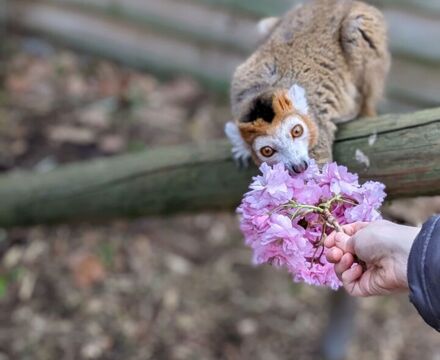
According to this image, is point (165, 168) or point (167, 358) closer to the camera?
point (165, 168)

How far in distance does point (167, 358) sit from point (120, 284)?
588 mm

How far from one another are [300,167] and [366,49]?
34.9 inches

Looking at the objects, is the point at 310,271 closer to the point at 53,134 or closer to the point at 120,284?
the point at 120,284

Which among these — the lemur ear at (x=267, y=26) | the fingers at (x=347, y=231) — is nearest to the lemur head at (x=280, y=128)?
the fingers at (x=347, y=231)

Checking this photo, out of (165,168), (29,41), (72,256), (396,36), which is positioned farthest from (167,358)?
(29,41)

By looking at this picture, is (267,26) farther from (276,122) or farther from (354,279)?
(354,279)

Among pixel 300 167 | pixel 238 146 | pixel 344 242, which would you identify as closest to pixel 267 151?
pixel 300 167

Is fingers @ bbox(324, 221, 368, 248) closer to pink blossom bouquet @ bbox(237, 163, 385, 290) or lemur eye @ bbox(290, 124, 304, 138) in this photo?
pink blossom bouquet @ bbox(237, 163, 385, 290)

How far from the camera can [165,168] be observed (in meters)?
3.12

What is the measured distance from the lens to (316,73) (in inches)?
105

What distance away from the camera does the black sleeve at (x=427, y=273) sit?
1.59 metres

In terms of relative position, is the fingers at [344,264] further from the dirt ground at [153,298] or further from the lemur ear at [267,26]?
the dirt ground at [153,298]

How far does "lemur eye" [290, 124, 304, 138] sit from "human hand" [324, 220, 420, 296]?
548 millimetres

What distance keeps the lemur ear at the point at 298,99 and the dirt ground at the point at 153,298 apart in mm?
1949
